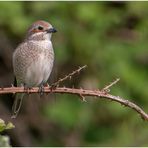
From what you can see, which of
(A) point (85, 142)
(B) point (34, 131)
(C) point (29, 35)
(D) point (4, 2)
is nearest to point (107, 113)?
(A) point (85, 142)

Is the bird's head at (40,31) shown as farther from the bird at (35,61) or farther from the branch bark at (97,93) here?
the branch bark at (97,93)

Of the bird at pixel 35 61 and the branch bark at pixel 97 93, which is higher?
the bird at pixel 35 61

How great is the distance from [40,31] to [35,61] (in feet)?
0.93

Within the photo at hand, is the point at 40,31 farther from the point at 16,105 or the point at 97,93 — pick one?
the point at 97,93

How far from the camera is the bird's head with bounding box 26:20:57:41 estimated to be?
14.8 feet

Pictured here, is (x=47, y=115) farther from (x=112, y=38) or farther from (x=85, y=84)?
(x=112, y=38)

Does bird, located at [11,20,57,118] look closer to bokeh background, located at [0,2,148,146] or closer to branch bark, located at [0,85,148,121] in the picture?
branch bark, located at [0,85,148,121]

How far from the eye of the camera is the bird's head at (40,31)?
4.50m

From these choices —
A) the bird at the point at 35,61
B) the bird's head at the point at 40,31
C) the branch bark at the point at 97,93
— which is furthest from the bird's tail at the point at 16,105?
the branch bark at the point at 97,93

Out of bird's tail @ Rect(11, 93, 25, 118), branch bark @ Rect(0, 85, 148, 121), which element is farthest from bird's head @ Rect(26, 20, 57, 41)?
branch bark @ Rect(0, 85, 148, 121)

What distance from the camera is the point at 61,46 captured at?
688 cm

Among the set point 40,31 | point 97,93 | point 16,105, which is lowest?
point 97,93

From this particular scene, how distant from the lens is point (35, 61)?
4.46m

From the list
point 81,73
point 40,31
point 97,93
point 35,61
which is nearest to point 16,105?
point 35,61
